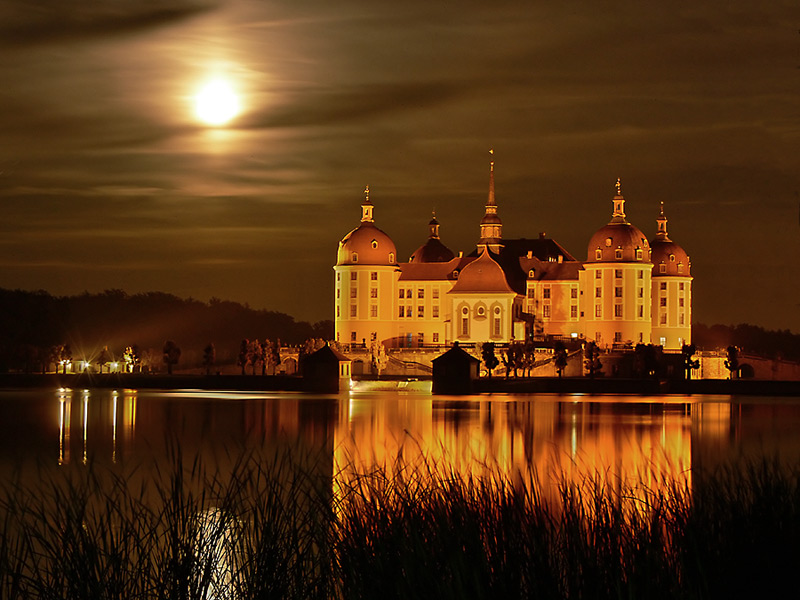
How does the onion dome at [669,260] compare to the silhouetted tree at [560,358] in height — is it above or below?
above

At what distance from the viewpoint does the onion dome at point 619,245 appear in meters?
98.4

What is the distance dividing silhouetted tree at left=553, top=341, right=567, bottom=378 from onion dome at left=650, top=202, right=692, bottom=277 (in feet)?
59.7

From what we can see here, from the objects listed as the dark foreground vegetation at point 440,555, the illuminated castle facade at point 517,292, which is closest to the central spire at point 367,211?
the illuminated castle facade at point 517,292

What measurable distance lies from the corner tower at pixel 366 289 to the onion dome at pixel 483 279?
6.60 metres

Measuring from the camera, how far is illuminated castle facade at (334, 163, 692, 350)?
96.4 metres

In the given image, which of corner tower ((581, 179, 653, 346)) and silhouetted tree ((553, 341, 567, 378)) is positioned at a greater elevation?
corner tower ((581, 179, 653, 346))

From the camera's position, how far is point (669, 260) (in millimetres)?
104500

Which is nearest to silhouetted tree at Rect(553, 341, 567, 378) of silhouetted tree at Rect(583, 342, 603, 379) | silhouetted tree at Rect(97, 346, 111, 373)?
silhouetted tree at Rect(583, 342, 603, 379)

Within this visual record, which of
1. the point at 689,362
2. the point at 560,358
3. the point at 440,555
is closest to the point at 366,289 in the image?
the point at 560,358

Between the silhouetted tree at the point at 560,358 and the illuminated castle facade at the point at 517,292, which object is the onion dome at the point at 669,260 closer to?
the illuminated castle facade at the point at 517,292

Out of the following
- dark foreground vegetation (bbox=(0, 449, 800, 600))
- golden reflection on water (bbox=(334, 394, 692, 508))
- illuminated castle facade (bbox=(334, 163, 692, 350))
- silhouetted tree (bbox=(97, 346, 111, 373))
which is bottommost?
golden reflection on water (bbox=(334, 394, 692, 508))

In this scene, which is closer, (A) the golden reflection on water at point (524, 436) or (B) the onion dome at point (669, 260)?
(A) the golden reflection on water at point (524, 436)

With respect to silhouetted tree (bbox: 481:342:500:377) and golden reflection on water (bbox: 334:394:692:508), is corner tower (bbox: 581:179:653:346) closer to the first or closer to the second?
silhouetted tree (bbox: 481:342:500:377)

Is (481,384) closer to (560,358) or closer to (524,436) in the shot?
(560,358)
